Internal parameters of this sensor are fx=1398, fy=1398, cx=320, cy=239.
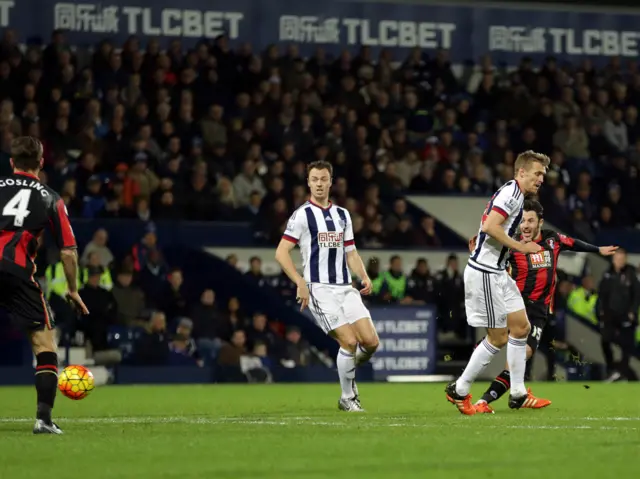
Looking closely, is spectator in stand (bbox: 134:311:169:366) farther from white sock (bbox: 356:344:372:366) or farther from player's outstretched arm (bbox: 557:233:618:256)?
player's outstretched arm (bbox: 557:233:618:256)

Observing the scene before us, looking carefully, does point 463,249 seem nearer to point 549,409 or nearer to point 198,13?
point 198,13

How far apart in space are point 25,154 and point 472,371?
4032mm

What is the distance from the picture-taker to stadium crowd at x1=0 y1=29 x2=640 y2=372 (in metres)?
20.0

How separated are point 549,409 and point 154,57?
13.1 m

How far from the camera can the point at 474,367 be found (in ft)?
36.4

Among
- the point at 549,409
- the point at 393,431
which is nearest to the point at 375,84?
the point at 549,409

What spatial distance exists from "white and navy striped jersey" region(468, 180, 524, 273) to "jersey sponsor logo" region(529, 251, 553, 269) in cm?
192

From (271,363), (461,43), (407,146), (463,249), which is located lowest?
(271,363)

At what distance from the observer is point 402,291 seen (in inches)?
806

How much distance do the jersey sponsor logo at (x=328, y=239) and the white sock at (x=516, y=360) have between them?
1.70 meters

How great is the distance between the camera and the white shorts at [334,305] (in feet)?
39.1

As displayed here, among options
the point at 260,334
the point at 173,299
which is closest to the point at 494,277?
the point at 260,334

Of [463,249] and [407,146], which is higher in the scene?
[407,146]

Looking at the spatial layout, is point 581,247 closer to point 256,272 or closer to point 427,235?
point 256,272
